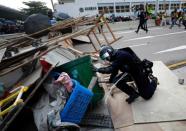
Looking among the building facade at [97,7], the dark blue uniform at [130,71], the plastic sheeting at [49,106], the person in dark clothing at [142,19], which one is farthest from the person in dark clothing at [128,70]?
the building facade at [97,7]

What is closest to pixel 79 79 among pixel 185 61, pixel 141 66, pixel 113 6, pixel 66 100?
pixel 66 100

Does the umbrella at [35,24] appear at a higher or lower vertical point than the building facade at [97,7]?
higher

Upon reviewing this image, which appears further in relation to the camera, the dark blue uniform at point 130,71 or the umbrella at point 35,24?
the umbrella at point 35,24

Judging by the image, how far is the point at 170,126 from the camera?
3842 mm

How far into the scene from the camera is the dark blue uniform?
4.55 m

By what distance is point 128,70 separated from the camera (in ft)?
15.2

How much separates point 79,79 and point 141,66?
1.21 metres

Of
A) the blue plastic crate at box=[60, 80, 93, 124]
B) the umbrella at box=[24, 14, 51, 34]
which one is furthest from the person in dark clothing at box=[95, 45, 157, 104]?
the umbrella at box=[24, 14, 51, 34]

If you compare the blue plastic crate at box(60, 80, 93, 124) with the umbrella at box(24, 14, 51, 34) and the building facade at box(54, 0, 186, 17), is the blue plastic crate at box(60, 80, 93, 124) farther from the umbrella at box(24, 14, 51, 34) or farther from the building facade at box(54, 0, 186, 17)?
the building facade at box(54, 0, 186, 17)

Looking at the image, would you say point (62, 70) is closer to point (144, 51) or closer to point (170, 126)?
point (170, 126)

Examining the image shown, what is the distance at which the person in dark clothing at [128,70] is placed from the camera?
15.0ft

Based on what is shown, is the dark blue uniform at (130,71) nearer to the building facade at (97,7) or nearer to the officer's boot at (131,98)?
the officer's boot at (131,98)

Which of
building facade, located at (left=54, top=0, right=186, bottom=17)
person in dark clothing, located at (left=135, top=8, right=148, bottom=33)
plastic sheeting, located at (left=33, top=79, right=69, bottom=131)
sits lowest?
building facade, located at (left=54, top=0, right=186, bottom=17)

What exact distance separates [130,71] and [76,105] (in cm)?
139
